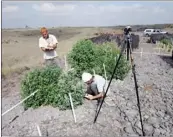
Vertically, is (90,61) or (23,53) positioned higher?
(90,61)

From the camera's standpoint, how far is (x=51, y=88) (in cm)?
741

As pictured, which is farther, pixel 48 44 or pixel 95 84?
pixel 48 44

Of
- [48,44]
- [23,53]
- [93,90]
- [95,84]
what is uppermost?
[48,44]

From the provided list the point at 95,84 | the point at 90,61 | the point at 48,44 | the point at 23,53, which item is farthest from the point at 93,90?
the point at 23,53

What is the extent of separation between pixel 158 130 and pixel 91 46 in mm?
4979

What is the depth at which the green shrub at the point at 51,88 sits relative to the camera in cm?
712

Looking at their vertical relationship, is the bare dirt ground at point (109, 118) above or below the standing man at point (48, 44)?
below

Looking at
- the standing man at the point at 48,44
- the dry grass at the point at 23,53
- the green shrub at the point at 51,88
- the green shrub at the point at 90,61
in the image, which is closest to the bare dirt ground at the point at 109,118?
the green shrub at the point at 51,88

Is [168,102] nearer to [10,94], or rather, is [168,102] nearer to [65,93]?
[65,93]

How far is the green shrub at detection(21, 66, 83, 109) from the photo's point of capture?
281 inches

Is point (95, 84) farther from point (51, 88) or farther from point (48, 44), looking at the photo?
point (48, 44)

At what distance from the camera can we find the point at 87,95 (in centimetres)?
760

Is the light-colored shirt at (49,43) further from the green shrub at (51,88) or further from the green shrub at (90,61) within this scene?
the green shrub at (51,88)

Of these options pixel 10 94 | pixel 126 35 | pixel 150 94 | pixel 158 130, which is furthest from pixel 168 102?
pixel 10 94
